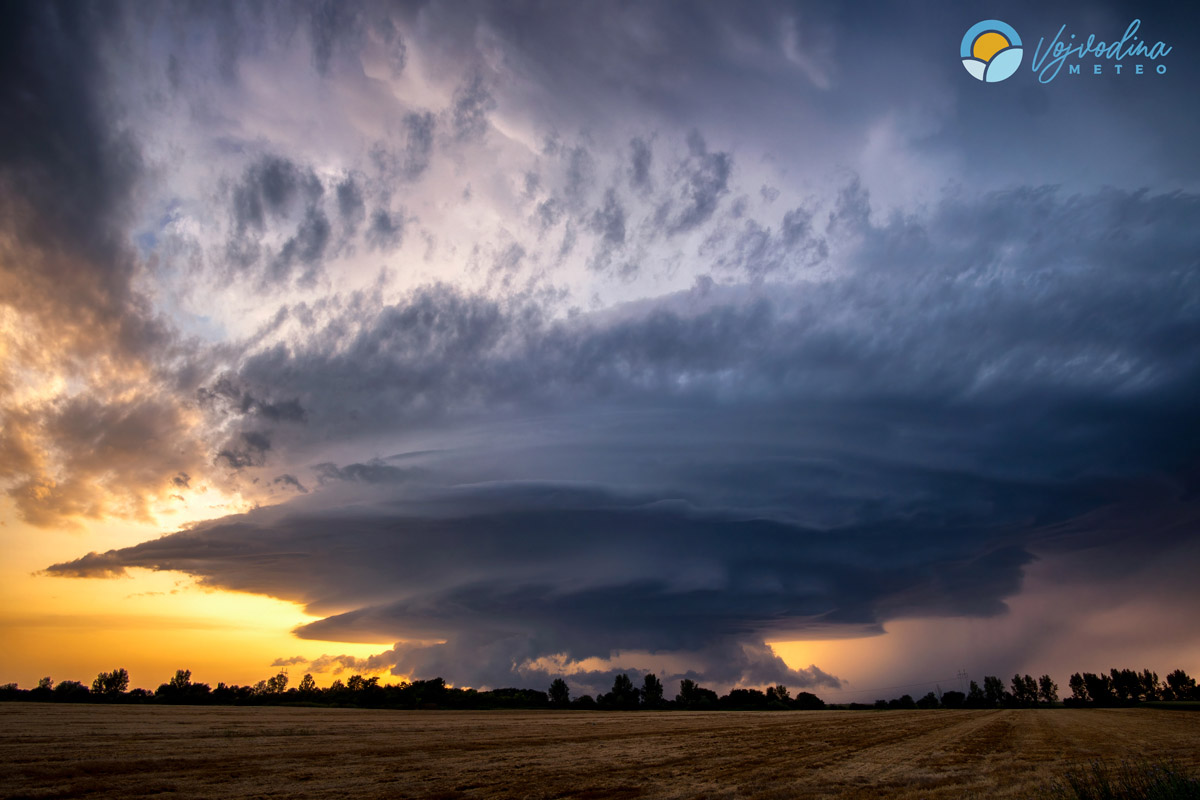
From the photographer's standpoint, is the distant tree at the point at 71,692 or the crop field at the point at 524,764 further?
the distant tree at the point at 71,692

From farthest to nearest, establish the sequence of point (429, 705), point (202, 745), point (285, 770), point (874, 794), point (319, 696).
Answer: point (319, 696) → point (429, 705) → point (202, 745) → point (285, 770) → point (874, 794)

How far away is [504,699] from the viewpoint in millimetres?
189750

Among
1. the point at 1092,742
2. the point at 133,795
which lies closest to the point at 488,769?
the point at 133,795

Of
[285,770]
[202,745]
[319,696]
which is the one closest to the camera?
[285,770]

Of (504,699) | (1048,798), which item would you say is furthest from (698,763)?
(504,699)

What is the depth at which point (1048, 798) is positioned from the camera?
64.6 feet

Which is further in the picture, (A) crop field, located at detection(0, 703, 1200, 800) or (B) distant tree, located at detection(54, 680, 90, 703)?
(B) distant tree, located at detection(54, 680, 90, 703)

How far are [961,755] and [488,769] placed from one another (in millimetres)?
28229

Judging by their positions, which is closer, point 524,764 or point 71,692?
point 524,764

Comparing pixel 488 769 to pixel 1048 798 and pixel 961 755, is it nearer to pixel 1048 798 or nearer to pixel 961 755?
pixel 1048 798

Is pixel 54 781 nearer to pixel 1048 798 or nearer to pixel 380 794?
pixel 380 794

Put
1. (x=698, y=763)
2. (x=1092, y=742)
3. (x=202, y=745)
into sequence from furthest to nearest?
(x=1092, y=742)
(x=202, y=745)
(x=698, y=763)

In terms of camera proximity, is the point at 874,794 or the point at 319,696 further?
the point at 319,696

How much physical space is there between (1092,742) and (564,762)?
41.2 meters
